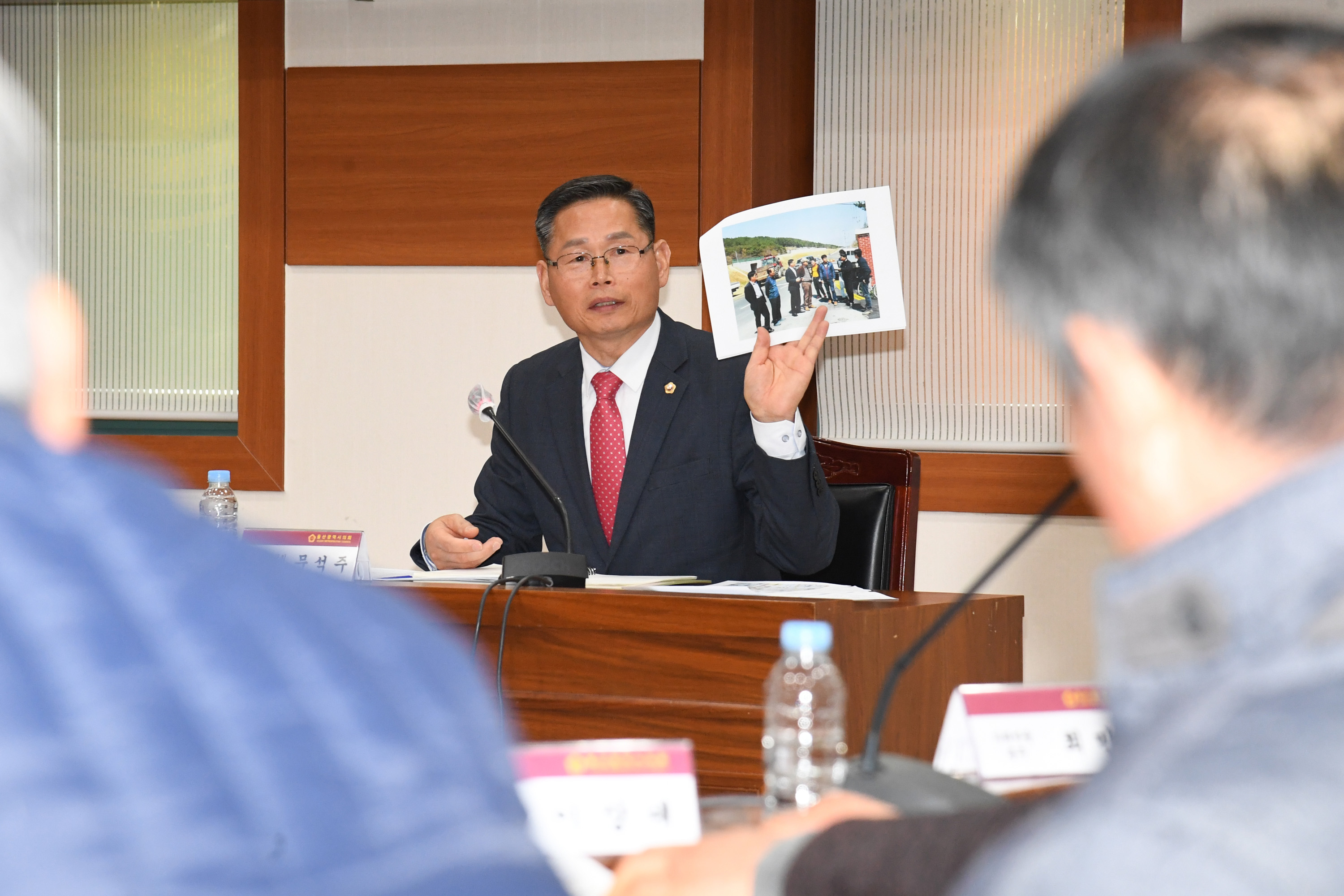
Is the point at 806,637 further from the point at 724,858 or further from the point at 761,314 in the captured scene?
the point at 761,314

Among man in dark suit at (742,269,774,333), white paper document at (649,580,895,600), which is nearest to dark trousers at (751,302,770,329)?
man in dark suit at (742,269,774,333)

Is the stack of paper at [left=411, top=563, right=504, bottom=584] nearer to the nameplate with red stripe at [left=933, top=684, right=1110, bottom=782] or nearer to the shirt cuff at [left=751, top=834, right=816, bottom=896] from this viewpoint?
the nameplate with red stripe at [left=933, top=684, right=1110, bottom=782]

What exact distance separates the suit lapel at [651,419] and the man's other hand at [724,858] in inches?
75.3

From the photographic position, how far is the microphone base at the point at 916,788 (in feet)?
3.02

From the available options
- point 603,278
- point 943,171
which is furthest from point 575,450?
point 943,171

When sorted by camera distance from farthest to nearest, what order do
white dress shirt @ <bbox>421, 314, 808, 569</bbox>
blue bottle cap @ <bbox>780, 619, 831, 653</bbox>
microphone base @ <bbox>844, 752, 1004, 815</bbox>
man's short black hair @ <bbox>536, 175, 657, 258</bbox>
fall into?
1. man's short black hair @ <bbox>536, 175, 657, 258</bbox>
2. white dress shirt @ <bbox>421, 314, 808, 569</bbox>
3. blue bottle cap @ <bbox>780, 619, 831, 653</bbox>
4. microphone base @ <bbox>844, 752, 1004, 815</bbox>

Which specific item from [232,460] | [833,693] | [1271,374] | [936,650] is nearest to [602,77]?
[232,460]

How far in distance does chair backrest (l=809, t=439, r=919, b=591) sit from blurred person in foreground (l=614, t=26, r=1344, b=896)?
2.08m

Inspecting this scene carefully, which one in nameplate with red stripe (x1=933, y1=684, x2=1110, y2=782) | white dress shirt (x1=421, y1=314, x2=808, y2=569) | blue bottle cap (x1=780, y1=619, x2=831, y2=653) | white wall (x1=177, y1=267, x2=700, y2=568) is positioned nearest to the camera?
blue bottle cap (x1=780, y1=619, x2=831, y2=653)

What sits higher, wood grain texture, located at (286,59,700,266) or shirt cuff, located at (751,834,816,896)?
wood grain texture, located at (286,59,700,266)

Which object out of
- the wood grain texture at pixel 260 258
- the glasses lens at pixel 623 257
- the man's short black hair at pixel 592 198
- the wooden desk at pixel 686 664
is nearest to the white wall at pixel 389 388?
the wood grain texture at pixel 260 258

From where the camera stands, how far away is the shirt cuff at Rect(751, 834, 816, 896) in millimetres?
789

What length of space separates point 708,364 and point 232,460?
216 centimetres

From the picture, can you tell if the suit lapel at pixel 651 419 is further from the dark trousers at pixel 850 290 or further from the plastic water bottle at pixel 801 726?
the plastic water bottle at pixel 801 726
